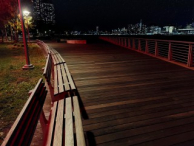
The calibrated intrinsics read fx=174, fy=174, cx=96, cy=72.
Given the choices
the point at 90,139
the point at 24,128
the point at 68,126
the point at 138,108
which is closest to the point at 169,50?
the point at 138,108

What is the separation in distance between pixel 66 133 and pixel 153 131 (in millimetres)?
1616

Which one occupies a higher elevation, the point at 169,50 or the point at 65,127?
the point at 169,50

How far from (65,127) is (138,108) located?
6.64 ft

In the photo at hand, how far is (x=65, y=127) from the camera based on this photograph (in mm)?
2289

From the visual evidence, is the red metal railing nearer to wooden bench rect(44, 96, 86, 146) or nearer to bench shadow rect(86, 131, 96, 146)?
bench shadow rect(86, 131, 96, 146)

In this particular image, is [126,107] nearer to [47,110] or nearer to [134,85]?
[134,85]

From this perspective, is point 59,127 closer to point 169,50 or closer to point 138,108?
point 138,108

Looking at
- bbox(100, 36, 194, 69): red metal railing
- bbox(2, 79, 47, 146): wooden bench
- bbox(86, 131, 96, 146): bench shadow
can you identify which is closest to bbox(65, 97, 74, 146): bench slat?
bbox(2, 79, 47, 146): wooden bench

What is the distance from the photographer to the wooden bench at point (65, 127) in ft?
6.56

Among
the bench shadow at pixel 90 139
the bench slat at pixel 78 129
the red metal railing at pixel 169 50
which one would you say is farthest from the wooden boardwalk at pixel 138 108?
the red metal railing at pixel 169 50

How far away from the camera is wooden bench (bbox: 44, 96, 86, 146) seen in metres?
2.00

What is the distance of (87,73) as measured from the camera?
689 centimetres

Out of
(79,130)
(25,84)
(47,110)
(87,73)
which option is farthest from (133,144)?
(25,84)

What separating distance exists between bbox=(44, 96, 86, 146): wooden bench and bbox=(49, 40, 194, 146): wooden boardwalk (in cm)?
55
